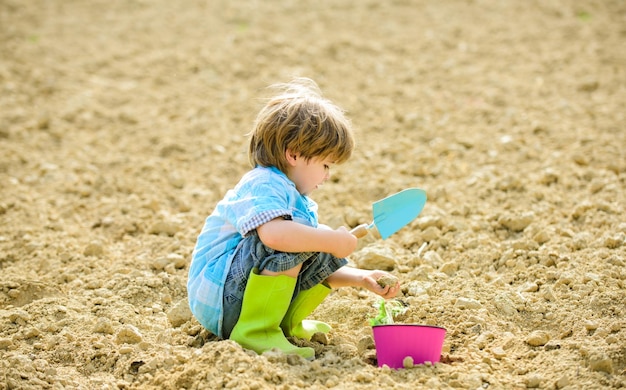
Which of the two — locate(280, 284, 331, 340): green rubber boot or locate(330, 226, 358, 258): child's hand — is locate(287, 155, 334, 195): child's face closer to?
locate(330, 226, 358, 258): child's hand

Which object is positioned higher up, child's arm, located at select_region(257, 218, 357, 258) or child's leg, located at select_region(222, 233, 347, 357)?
child's arm, located at select_region(257, 218, 357, 258)

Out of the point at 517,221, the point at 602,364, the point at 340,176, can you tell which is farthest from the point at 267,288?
the point at 340,176

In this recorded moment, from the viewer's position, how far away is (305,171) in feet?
8.29

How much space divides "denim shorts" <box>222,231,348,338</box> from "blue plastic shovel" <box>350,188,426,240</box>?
218 mm

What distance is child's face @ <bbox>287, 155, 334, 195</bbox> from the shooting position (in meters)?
2.51

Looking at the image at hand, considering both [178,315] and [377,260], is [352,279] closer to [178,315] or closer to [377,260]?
[377,260]

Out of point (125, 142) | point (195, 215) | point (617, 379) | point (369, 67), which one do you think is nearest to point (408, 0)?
point (369, 67)

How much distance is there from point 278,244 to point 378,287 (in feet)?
1.49

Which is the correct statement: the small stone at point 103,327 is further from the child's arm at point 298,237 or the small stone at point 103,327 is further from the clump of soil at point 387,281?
the clump of soil at point 387,281

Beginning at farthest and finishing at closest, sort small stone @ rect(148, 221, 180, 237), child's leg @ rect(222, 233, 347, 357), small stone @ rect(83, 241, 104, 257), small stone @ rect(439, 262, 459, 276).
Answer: small stone @ rect(148, 221, 180, 237) → small stone @ rect(83, 241, 104, 257) → small stone @ rect(439, 262, 459, 276) → child's leg @ rect(222, 233, 347, 357)

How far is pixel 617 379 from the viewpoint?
84.4 inches

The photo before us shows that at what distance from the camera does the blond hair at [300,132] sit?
2473 millimetres

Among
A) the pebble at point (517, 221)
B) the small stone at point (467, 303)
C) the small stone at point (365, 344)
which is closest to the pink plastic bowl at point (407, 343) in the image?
the small stone at point (365, 344)

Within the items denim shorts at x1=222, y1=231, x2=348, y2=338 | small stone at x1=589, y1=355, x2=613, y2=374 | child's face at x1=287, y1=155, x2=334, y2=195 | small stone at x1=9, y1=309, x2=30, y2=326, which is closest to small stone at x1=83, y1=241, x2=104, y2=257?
small stone at x1=9, y1=309, x2=30, y2=326
